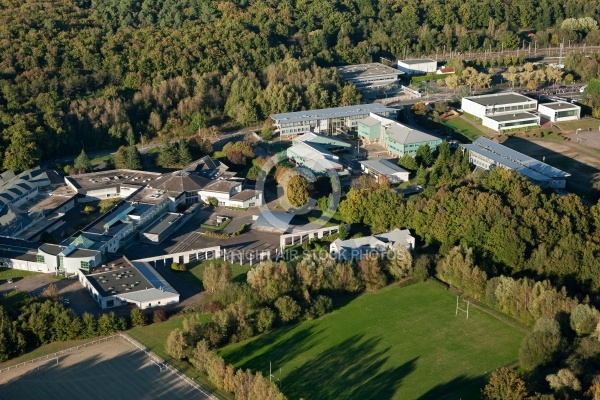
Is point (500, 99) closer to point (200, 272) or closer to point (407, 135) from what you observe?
point (407, 135)

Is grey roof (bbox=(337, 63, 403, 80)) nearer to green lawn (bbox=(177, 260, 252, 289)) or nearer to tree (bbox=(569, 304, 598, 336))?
green lawn (bbox=(177, 260, 252, 289))

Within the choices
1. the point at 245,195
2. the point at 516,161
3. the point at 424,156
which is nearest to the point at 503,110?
the point at 516,161

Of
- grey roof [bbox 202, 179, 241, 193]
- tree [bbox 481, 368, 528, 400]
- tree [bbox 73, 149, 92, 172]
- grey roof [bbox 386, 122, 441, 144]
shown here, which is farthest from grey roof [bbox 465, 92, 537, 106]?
tree [bbox 481, 368, 528, 400]

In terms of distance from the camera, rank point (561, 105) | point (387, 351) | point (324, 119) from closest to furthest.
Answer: point (387, 351), point (324, 119), point (561, 105)

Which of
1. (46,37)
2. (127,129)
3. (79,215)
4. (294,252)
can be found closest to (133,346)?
(294,252)

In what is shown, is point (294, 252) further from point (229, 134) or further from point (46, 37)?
point (46, 37)
